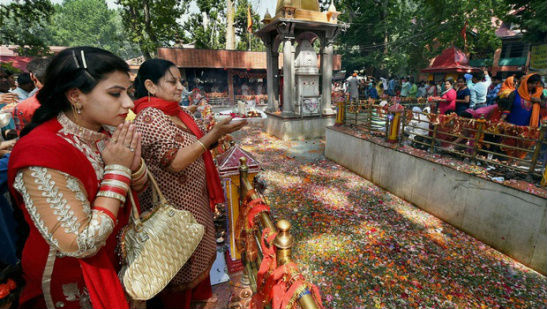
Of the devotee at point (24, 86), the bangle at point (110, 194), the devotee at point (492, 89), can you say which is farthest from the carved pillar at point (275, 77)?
the bangle at point (110, 194)

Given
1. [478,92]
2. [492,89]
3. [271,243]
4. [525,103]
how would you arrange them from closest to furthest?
[271,243], [525,103], [478,92], [492,89]

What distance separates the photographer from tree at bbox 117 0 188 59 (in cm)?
1806

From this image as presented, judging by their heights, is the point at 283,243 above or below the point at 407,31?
below

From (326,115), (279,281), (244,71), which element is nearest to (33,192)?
(279,281)

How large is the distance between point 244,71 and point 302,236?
2062 centimetres

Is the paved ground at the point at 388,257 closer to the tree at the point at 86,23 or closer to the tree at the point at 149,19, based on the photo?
the tree at the point at 149,19

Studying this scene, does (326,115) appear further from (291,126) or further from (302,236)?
(302,236)

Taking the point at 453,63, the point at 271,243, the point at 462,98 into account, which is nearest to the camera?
the point at 271,243

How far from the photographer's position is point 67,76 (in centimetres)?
124

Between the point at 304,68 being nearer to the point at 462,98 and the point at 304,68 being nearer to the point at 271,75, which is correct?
the point at 271,75

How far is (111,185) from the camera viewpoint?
126 cm

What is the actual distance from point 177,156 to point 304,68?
9.80 m

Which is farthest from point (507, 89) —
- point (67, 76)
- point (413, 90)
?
point (413, 90)

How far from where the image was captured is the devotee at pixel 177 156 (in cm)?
183
